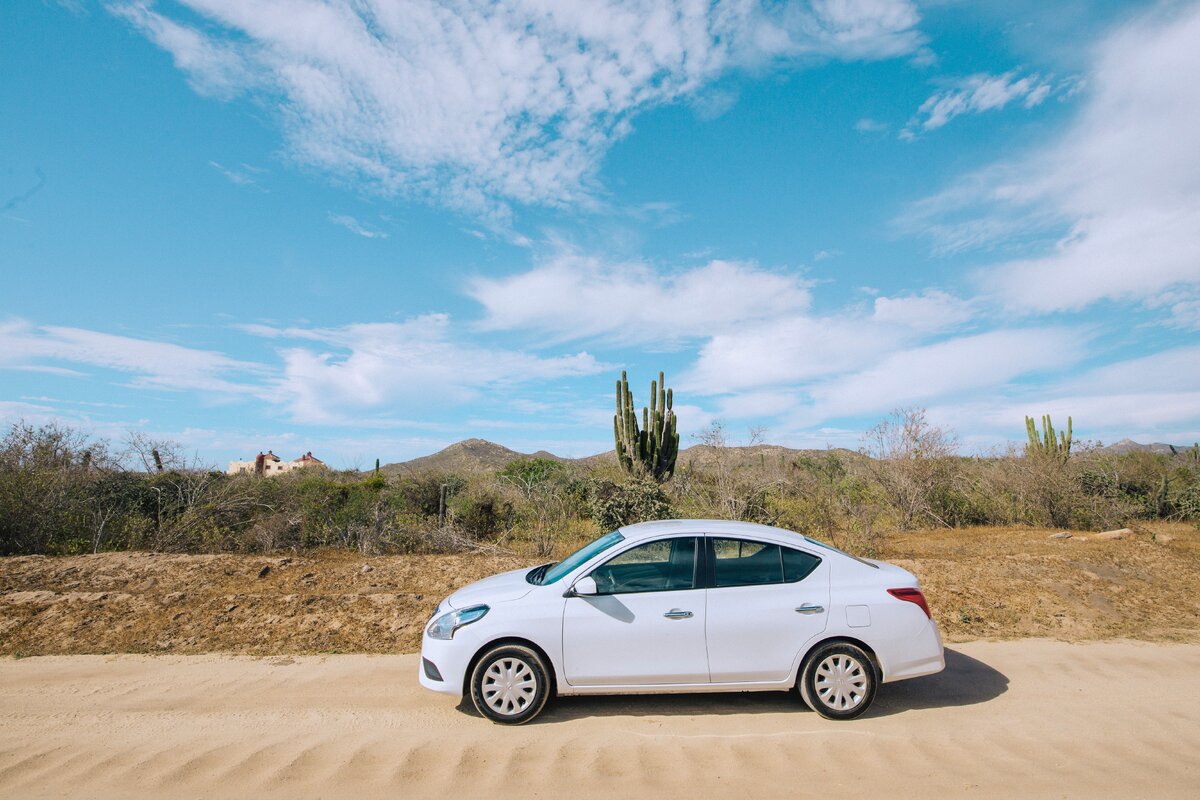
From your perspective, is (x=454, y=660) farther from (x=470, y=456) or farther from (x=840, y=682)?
(x=470, y=456)

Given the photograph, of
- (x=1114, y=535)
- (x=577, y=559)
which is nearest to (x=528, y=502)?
(x=577, y=559)

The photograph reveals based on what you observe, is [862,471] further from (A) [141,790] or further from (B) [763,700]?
(A) [141,790]

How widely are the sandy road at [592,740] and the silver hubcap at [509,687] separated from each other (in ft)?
0.64

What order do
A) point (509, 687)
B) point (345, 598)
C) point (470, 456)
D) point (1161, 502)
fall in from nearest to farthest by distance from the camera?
1. point (509, 687)
2. point (345, 598)
3. point (1161, 502)
4. point (470, 456)

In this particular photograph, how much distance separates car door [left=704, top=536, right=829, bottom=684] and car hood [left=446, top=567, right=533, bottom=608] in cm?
160

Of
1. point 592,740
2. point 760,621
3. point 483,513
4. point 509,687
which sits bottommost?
point 592,740

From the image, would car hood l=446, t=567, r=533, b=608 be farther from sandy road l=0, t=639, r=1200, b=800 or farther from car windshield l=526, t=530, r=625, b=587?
sandy road l=0, t=639, r=1200, b=800

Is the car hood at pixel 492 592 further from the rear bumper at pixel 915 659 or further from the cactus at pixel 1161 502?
the cactus at pixel 1161 502

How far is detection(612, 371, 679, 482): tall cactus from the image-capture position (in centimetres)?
2158

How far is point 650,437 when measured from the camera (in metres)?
21.8

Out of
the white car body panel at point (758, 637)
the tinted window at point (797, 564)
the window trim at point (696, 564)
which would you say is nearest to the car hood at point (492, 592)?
the window trim at point (696, 564)

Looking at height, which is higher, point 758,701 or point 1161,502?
point 1161,502

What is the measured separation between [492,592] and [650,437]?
16.4m

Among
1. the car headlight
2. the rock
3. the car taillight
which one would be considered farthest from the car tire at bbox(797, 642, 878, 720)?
the rock
